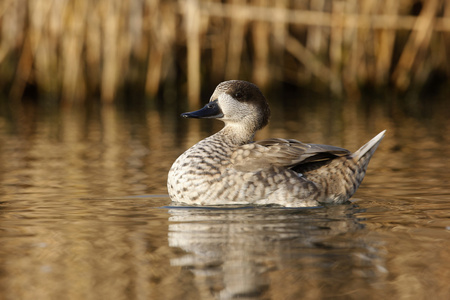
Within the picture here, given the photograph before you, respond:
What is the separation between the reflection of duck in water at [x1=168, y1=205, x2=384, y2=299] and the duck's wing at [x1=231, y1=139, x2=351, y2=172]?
355 millimetres

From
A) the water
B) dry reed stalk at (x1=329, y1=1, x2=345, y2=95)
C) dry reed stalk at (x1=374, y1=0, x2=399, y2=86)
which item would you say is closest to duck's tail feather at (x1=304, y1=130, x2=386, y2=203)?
the water

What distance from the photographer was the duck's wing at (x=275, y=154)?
5449 mm

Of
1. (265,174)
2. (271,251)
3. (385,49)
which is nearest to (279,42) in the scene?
(385,49)

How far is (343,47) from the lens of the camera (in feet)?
44.9

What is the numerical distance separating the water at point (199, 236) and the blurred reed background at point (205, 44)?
15.5 feet

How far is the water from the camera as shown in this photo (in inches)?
132

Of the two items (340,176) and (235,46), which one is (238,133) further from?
(235,46)

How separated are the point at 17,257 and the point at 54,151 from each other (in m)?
4.67

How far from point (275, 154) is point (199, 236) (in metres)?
1.33

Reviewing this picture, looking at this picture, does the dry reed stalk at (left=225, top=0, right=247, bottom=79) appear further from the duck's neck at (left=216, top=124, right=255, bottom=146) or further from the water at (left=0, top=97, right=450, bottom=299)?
the duck's neck at (left=216, top=124, right=255, bottom=146)

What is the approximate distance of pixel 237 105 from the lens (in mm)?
5953

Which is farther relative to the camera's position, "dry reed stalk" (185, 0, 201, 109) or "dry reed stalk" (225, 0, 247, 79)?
"dry reed stalk" (225, 0, 247, 79)

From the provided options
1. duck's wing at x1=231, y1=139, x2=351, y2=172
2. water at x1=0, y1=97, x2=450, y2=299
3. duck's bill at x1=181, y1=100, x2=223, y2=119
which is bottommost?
water at x1=0, y1=97, x2=450, y2=299

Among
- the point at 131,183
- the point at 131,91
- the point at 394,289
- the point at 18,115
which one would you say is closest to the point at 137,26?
the point at 131,91
